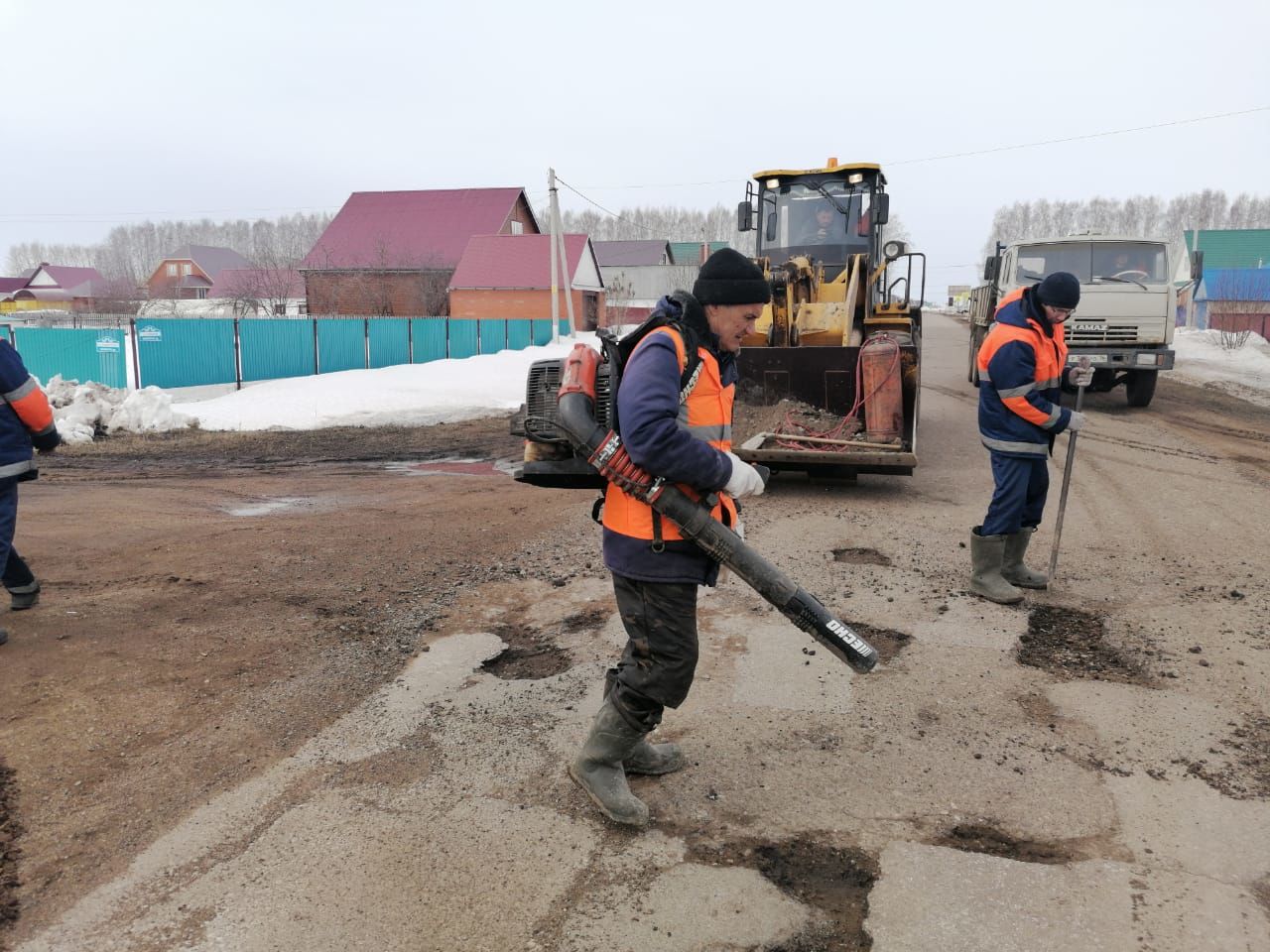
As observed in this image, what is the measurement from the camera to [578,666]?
429 cm

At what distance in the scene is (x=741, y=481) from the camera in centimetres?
277

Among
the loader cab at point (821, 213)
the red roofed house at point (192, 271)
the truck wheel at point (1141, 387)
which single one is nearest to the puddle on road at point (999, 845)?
the loader cab at point (821, 213)

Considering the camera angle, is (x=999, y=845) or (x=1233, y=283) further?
(x=1233, y=283)

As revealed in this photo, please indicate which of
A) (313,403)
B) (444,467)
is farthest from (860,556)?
(313,403)

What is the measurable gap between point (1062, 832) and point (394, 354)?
2162 cm

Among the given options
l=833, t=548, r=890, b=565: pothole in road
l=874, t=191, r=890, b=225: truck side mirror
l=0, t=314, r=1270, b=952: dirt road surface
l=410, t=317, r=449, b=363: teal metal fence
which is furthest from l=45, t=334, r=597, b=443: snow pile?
l=0, t=314, r=1270, b=952: dirt road surface

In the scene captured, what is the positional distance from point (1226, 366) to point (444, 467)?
75.3 feet

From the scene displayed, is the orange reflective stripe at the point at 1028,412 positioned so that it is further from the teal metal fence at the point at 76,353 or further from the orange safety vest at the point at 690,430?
the teal metal fence at the point at 76,353

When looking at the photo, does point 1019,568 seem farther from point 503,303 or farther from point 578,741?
point 503,303

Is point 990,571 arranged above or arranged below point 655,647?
below

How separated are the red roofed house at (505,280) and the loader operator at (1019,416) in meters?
32.2

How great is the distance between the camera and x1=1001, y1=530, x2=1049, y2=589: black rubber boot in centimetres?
539

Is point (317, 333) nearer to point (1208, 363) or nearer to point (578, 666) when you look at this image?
point (578, 666)

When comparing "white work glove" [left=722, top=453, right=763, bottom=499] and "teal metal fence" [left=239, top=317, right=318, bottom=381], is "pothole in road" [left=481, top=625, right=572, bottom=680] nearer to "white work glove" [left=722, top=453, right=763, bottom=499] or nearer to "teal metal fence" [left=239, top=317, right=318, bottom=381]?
"white work glove" [left=722, top=453, right=763, bottom=499]
